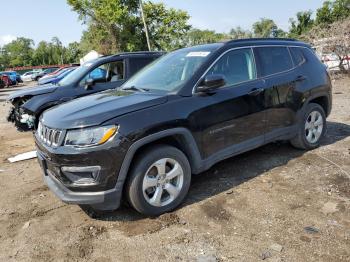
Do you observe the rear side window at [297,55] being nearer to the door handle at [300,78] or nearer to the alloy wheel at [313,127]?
the door handle at [300,78]

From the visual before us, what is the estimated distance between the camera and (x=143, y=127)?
380 cm

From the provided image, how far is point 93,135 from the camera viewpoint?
12.0ft

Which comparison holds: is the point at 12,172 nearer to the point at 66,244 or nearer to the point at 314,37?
the point at 66,244

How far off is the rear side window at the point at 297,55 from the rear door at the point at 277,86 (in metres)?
0.11

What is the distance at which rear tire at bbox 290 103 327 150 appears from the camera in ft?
18.9

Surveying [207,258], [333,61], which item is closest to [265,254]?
[207,258]

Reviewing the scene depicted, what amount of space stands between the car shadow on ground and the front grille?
3.13 feet

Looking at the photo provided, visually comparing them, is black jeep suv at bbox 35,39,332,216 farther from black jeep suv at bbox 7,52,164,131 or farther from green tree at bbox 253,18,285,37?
green tree at bbox 253,18,285,37

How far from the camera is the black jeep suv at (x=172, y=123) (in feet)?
12.1

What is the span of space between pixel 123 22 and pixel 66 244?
36.8 metres

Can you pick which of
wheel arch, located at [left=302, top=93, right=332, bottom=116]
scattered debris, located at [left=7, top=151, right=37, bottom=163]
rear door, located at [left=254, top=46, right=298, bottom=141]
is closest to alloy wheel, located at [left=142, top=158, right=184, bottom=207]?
rear door, located at [left=254, top=46, right=298, bottom=141]

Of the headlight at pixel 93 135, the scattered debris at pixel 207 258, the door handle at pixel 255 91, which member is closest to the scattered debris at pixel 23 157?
the headlight at pixel 93 135

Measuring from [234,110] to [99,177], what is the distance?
74.5 inches

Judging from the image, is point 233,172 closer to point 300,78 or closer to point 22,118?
point 300,78
